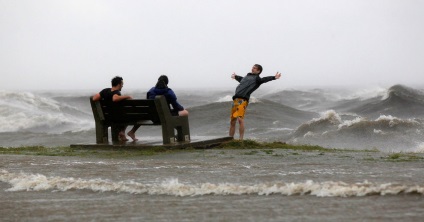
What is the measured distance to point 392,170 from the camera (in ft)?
24.1

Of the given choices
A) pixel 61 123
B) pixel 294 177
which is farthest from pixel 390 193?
pixel 61 123

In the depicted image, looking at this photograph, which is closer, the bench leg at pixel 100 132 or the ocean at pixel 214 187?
the ocean at pixel 214 187

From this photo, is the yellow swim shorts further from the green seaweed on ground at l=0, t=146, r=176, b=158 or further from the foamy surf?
the foamy surf

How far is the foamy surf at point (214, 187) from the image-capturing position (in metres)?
5.77

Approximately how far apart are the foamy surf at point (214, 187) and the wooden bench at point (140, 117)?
165 inches

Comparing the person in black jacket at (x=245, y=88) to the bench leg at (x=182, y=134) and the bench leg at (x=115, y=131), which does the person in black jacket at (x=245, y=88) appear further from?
the bench leg at (x=115, y=131)

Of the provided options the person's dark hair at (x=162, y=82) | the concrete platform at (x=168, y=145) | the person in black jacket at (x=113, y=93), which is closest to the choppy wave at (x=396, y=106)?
the concrete platform at (x=168, y=145)

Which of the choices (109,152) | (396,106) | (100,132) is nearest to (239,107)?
(100,132)

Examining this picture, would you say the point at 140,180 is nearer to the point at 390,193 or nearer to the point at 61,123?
the point at 390,193

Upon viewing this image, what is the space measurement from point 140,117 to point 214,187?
5647 mm

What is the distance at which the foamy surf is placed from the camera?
577cm

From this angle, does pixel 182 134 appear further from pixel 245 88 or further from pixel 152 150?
pixel 245 88

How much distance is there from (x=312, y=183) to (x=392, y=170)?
154cm

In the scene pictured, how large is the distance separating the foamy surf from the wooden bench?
4182 millimetres
